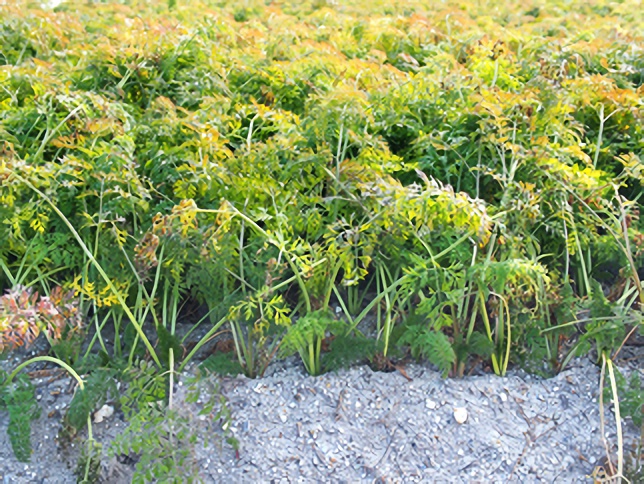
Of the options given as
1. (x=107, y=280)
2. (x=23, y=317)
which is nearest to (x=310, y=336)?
(x=107, y=280)

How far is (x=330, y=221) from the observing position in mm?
2748

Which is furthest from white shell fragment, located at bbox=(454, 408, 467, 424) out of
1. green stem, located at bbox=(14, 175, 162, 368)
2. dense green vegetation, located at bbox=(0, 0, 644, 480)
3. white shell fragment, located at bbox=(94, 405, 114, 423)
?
white shell fragment, located at bbox=(94, 405, 114, 423)

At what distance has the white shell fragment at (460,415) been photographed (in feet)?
8.37

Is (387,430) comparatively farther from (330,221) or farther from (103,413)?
(103,413)

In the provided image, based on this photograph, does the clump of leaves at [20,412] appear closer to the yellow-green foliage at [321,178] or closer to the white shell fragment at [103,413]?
the white shell fragment at [103,413]

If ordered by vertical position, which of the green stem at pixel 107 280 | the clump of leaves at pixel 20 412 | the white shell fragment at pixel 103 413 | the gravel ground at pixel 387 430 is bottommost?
the gravel ground at pixel 387 430

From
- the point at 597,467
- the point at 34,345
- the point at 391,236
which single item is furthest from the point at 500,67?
the point at 34,345

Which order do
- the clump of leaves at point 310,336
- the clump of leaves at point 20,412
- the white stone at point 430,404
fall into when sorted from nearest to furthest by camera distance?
the clump of leaves at point 20,412, the clump of leaves at point 310,336, the white stone at point 430,404

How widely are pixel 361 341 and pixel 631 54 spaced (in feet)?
7.85

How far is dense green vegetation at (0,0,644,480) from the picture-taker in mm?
2504

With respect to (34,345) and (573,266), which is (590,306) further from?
(34,345)

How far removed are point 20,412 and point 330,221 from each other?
1.32m

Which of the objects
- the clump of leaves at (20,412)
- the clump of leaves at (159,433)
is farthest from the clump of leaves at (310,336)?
the clump of leaves at (20,412)

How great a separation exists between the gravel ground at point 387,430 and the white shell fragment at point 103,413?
26 millimetres
